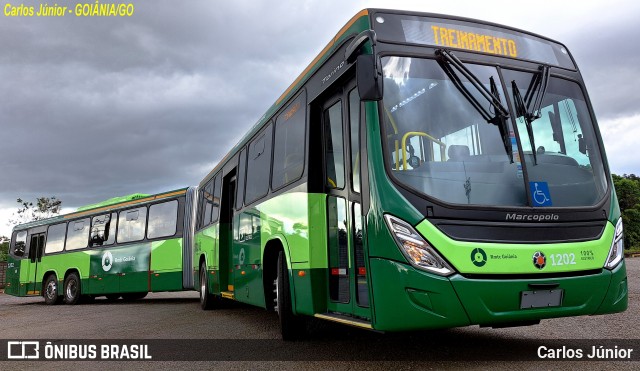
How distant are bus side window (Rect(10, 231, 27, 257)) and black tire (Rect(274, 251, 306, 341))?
18.2m

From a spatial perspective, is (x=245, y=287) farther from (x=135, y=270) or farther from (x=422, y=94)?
(x=135, y=270)

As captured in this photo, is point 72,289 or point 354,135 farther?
point 72,289

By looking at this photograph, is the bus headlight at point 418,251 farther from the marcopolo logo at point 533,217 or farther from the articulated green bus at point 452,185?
the marcopolo logo at point 533,217

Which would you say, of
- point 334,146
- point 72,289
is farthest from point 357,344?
point 72,289

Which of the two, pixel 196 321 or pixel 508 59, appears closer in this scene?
pixel 508 59

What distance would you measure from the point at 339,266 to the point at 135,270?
13.1 m

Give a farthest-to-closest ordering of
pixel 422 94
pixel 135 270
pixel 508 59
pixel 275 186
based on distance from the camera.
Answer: pixel 135 270 → pixel 275 186 → pixel 508 59 → pixel 422 94

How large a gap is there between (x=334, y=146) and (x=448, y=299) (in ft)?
7.46

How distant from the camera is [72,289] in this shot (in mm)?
19141

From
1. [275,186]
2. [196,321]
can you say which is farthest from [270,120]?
[196,321]

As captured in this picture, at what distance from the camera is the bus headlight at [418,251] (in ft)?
14.7

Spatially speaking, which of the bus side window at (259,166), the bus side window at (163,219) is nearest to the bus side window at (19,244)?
the bus side window at (163,219)

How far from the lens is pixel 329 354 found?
6031 mm

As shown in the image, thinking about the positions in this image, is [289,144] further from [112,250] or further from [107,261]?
[107,261]
